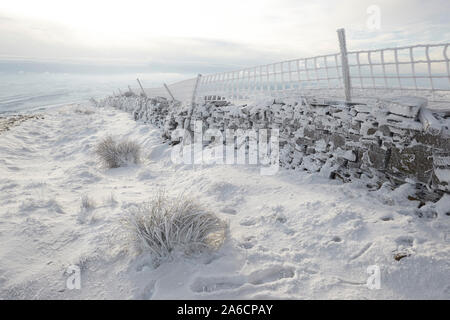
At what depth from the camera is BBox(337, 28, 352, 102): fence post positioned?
407 cm

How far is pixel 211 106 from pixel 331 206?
4840 mm

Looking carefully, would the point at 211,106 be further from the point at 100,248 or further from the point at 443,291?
the point at 443,291

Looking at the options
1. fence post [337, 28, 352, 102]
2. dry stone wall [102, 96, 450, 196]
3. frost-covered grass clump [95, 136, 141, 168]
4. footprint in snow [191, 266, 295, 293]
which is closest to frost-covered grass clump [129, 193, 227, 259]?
footprint in snow [191, 266, 295, 293]

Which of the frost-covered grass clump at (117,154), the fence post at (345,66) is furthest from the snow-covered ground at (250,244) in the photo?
the frost-covered grass clump at (117,154)

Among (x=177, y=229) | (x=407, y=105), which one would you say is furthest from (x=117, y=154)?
(x=407, y=105)

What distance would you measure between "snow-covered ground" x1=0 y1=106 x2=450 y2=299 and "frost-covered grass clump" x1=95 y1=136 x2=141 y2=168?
163 centimetres

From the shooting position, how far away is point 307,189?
3988 mm

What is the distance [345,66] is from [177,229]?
363cm

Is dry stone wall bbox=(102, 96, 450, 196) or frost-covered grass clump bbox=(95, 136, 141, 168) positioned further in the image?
frost-covered grass clump bbox=(95, 136, 141, 168)

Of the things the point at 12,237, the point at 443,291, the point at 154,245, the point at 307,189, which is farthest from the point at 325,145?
the point at 12,237

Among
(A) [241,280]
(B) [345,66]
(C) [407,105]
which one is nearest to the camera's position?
(A) [241,280]

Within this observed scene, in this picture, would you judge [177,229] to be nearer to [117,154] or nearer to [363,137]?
[363,137]

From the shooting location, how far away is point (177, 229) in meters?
2.73

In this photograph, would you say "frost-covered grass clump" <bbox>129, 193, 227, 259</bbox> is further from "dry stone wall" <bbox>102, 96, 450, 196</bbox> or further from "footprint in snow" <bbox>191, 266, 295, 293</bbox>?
"dry stone wall" <bbox>102, 96, 450, 196</bbox>
